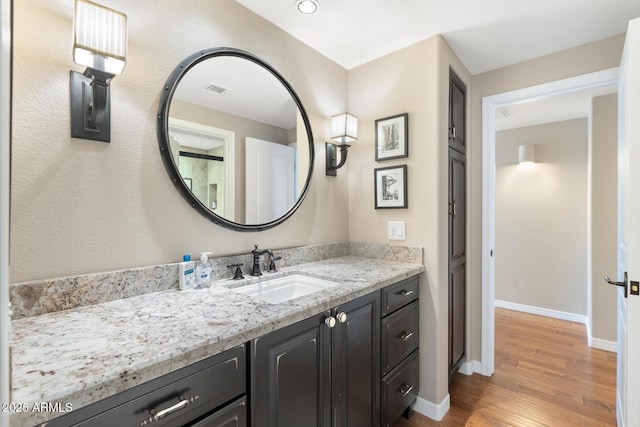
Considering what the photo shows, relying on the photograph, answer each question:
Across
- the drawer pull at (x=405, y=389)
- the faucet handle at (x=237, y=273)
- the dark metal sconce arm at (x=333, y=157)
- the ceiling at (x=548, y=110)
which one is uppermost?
the ceiling at (x=548, y=110)

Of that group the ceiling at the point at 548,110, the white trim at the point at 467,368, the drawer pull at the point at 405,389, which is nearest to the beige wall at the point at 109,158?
the drawer pull at the point at 405,389

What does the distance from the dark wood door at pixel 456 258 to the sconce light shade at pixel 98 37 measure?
1916mm

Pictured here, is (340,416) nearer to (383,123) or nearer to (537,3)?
(383,123)

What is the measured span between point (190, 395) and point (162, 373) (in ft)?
0.39

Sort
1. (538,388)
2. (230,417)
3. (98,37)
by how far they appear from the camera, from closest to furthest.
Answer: (230,417)
(98,37)
(538,388)

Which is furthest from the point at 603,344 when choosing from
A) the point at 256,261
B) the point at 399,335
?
the point at 256,261

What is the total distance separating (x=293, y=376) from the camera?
1.06 meters

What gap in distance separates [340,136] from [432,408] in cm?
182

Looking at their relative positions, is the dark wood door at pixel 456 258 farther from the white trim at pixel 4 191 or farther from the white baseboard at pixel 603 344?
the white trim at pixel 4 191

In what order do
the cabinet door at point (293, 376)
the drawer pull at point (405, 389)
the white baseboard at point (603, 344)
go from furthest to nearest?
the white baseboard at point (603, 344) → the drawer pull at point (405, 389) → the cabinet door at point (293, 376)

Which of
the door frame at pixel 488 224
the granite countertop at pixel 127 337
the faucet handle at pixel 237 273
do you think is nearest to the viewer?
the granite countertop at pixel 127 337

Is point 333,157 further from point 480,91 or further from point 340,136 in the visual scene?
point 480,91

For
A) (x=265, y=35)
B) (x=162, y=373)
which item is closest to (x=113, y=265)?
(x=162, y=373)

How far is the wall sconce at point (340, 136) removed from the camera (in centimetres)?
202
